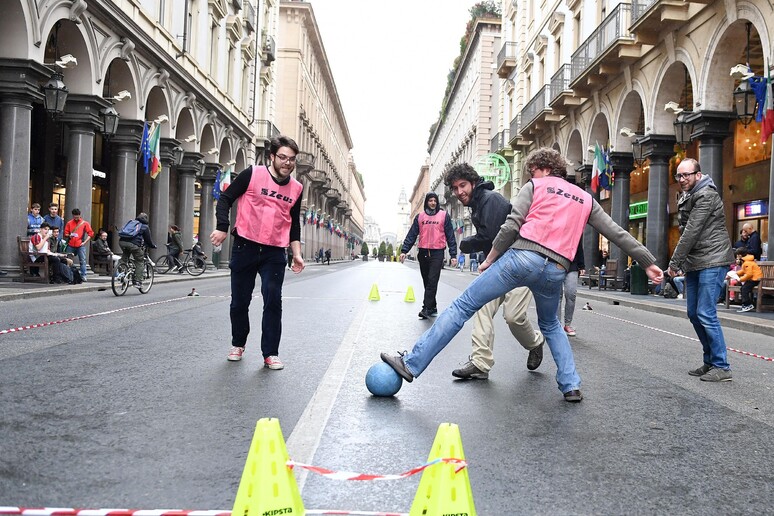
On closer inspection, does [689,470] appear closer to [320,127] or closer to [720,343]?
[720,343]

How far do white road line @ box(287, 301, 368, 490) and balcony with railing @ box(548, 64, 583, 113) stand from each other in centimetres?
2212

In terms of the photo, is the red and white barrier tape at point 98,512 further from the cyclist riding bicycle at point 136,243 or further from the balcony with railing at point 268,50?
the balcony with railing at point 268,50

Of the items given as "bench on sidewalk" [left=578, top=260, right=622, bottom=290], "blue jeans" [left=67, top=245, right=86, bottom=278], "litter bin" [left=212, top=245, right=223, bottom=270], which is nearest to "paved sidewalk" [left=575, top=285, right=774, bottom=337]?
"bench on sidewalk" [left=578, top=260, right=622, bottom=290]

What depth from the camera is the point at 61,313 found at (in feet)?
32.4

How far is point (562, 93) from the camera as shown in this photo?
88.2 feet

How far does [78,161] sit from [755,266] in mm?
15790

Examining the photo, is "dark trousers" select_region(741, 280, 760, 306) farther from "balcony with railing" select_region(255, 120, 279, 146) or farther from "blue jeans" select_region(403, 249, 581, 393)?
"balcony with railing" select_region(255, 120, 279, 146)

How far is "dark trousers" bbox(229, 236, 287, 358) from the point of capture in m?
5.88

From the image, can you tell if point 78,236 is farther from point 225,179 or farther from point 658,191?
point 658,191

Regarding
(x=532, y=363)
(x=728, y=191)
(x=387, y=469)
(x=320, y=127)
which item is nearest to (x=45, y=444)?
(x=387, y=469)

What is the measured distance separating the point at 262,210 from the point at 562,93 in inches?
912

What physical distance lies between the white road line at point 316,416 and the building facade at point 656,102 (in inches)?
433

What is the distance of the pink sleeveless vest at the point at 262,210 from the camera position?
5863 mm

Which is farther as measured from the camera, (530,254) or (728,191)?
(728,191)
